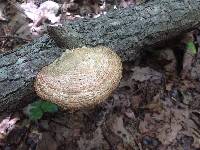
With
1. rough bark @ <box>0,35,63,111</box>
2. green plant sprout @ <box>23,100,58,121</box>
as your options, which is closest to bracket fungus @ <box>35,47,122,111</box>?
rough bark @ <box>0,35,63,111</box>

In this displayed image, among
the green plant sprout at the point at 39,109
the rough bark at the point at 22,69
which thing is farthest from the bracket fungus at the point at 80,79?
the green plant sprout at the point at 39,109

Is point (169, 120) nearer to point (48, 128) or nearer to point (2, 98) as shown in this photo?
point (48, 128)

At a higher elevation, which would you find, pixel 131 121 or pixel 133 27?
pixel 133 27

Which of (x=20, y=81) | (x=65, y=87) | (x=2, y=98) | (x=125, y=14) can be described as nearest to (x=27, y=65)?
(x=20, y=81)

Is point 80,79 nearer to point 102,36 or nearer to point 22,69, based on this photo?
point 22,69

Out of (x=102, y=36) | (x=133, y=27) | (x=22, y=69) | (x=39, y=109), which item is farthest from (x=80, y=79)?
(x=133, y=27)

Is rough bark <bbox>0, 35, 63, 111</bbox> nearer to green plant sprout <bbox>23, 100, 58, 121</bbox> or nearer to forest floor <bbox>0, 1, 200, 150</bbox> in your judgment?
green plant sprout <bbox>23, 100, 58, 121</bbox>
